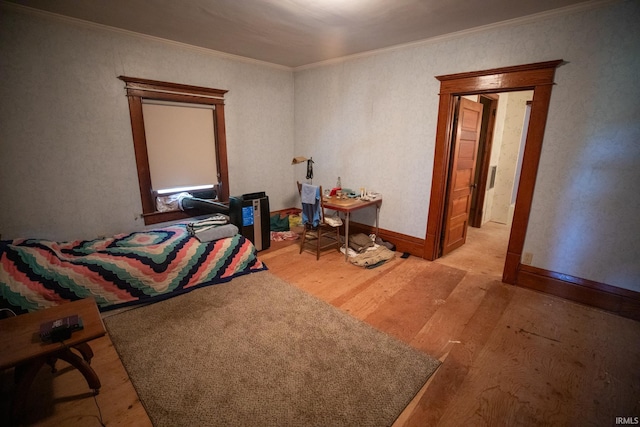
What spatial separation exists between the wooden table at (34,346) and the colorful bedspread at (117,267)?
0.71 m

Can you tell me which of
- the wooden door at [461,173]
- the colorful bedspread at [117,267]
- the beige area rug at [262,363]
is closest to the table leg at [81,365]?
the beige area rug at [262,363]

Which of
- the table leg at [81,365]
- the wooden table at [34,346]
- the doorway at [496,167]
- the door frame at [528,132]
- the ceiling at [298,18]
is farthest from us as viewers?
the doorway at [496,167]

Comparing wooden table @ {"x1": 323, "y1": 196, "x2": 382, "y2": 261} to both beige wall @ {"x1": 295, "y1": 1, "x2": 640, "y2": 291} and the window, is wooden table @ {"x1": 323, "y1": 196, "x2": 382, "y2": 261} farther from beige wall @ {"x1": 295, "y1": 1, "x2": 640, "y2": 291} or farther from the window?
the window

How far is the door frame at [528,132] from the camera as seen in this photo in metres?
2.61

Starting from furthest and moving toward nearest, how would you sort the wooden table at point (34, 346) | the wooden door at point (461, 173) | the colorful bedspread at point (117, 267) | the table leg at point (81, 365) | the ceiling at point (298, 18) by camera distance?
1. the wooden door at point (461, 173)
2. the ceiling at point (298, 18)
3. the colorful bedspread at point (117, 267)
4. the table leg at point (81, 365)
5. the wooden table at point (34, 346)

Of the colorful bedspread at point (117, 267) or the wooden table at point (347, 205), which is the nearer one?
the colorful bedspread at point (117, 267)

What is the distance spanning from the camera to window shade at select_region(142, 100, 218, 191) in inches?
138

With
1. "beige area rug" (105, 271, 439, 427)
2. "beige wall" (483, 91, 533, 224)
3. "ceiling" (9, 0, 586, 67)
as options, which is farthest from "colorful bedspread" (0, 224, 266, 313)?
"beige wall" (483, 91, 533, 224)

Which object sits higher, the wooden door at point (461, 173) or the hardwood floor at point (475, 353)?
the wooden door at point (461, 173)

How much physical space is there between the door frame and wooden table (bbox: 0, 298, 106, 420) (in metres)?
3.35

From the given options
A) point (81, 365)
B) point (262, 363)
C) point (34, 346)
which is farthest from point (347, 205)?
point (34, 346)

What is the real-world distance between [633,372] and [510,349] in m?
0.72

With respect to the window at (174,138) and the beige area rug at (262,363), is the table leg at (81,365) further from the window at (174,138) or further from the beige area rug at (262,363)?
the window at (174,138)

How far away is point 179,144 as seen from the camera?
12.2ft
